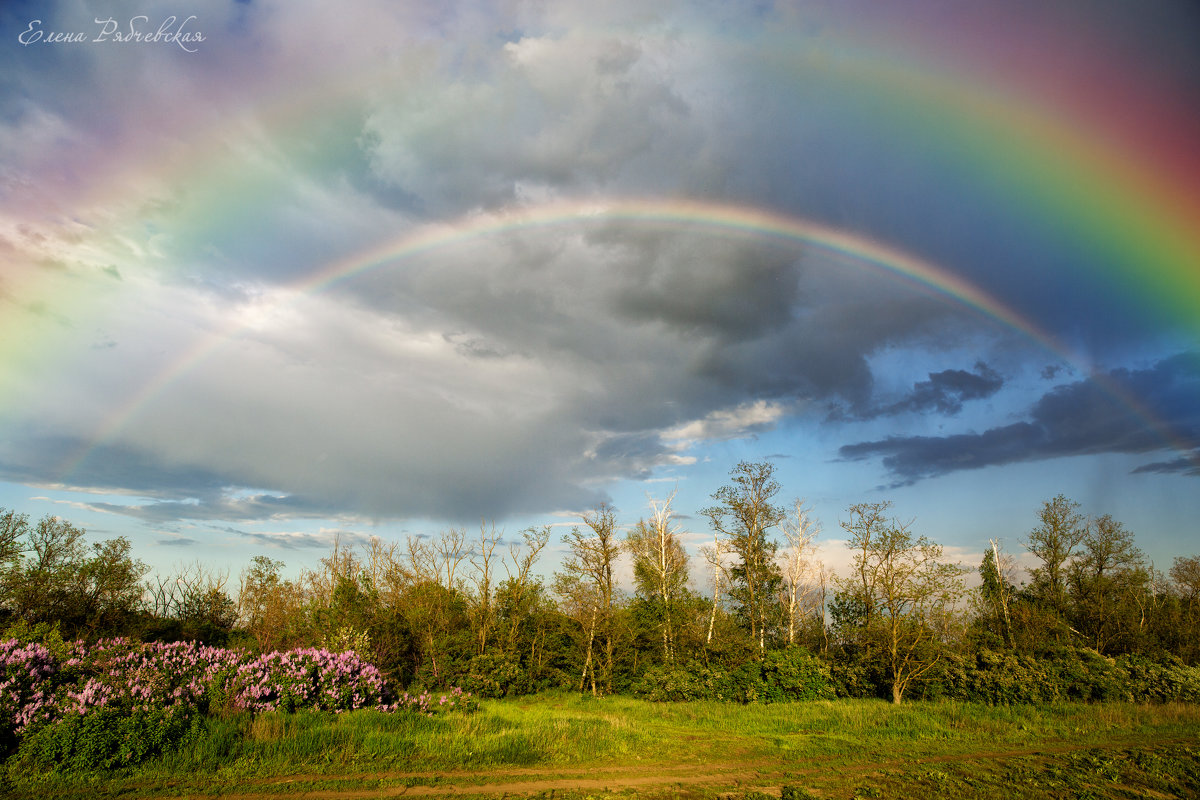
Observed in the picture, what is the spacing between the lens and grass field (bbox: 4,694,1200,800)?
31.4 feet

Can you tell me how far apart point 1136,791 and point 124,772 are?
16.8m

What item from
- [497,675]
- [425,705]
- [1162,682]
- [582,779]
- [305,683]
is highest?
[305,683]

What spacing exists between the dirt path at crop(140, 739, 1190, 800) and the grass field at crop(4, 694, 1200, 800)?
0.12 ft

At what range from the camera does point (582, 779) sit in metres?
10.5

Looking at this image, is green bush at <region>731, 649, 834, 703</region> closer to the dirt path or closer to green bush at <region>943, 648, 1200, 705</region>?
green bush at <region>943, 648, 1200, 705</region>

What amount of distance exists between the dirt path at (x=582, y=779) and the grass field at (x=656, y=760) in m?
0.04

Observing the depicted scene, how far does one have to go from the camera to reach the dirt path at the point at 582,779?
30.7 feet

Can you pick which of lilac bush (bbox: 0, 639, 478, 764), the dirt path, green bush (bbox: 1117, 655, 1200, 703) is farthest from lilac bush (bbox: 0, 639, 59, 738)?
green bush (bbox: 1117, 655, 1200, 703)

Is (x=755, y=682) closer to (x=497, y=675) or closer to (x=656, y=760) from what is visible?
(x=497, y=675)

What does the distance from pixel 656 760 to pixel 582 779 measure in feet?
7.65

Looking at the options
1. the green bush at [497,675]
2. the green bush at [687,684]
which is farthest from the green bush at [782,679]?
the green bush at [497,675]

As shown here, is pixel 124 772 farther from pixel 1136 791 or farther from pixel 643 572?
pixel 643 572

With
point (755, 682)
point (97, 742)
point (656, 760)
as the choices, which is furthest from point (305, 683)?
point (755, 682)

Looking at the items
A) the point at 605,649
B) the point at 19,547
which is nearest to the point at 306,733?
the point at 605,649
